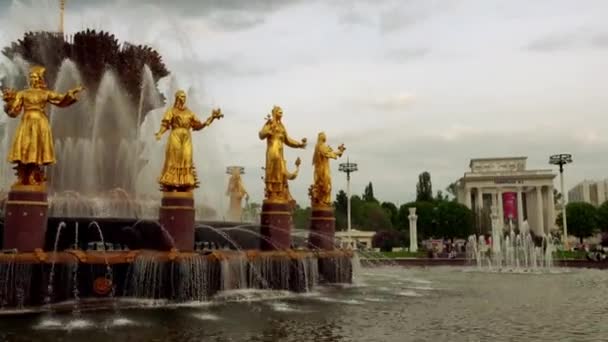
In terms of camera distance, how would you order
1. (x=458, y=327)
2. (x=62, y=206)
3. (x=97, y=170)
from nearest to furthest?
1. (x=458, y=327)
2. (x=62, y=206)
3. (x=97, y=170)

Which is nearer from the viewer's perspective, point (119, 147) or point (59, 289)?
point (59, 289)

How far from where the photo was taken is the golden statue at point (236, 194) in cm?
2955

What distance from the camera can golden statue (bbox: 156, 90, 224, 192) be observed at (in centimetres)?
1584

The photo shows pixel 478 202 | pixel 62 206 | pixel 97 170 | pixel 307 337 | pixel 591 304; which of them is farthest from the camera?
pixel 478 202

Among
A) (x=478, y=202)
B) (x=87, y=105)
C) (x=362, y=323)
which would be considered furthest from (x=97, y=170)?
(x=478, y=202)

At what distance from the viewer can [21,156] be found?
46.4 feet

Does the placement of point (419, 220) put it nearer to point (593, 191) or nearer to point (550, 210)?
point (550, 210)

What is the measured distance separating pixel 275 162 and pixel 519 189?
10535 centimetres

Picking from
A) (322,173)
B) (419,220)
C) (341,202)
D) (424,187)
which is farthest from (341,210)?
(322,173)

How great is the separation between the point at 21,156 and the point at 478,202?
4359 inches

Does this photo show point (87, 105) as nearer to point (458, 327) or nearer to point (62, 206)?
point (62, 206)

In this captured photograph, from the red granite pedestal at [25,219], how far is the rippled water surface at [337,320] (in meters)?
2.08

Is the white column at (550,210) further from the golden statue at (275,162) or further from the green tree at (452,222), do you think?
the golden statue at (275,162)

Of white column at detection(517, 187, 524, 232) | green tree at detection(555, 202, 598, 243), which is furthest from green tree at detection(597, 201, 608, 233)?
white column at detection(517, 187, 524, 232)
